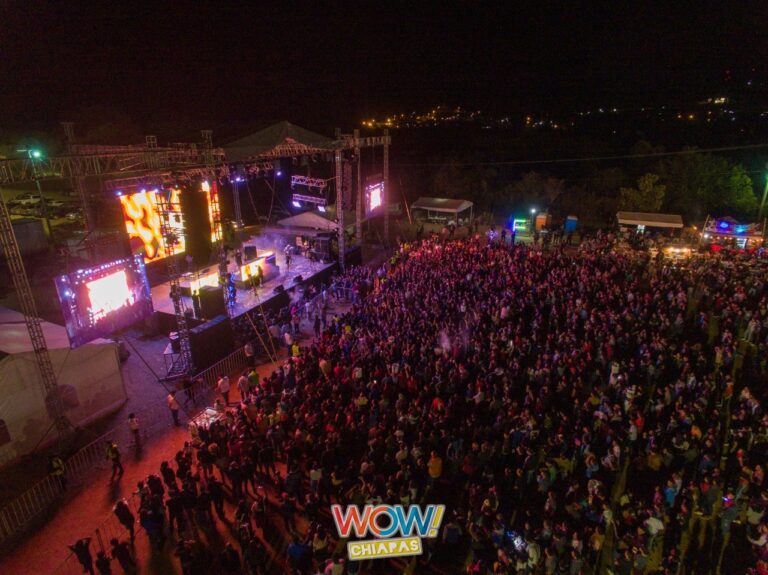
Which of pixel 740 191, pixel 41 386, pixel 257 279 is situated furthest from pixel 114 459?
pixel 740 191

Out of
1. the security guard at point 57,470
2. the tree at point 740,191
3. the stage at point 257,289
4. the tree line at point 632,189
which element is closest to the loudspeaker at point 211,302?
the stage at point 257,289

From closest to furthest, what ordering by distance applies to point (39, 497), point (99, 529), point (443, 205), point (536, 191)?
point (99, 529)
point (39, 497)
point (443, 205)
point (536, 191)

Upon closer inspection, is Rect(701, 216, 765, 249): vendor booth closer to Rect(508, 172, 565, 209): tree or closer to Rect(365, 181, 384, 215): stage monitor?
Rect(508, 172, 565, 209): tree

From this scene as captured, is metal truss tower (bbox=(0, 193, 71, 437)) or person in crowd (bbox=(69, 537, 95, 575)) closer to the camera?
person in crowd (bbox=(69, 537, 95, 575))

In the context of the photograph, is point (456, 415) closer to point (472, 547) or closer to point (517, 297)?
point (472, 547)

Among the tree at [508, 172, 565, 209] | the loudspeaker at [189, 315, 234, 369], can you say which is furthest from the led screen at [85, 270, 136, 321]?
the tree at [508, 172, 565, 209]

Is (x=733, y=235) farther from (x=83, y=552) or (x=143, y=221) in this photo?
(x=83, y=552)

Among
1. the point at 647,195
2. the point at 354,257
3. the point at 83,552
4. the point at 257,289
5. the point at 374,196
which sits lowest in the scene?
the point at 257,289
